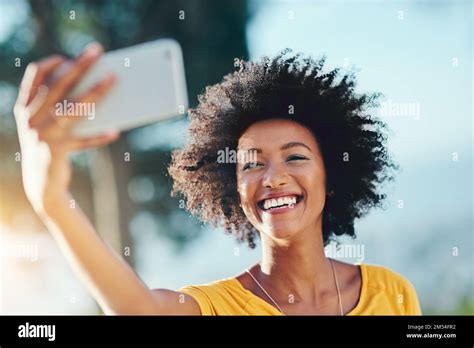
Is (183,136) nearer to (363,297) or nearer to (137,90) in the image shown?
(137,90)

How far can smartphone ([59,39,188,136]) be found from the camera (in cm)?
298

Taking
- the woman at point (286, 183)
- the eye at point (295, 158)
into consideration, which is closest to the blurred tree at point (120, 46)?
the woman at point (286, 183)

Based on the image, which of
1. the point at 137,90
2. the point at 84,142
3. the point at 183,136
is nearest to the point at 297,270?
the point at 183,136

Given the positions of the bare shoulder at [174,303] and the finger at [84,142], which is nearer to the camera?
the finger at [84,142]

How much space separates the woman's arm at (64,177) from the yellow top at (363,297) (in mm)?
259

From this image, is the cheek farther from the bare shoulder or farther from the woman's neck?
the bare shoulder

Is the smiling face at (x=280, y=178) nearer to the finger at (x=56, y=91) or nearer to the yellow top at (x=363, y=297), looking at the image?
the yellow top at (x=363, y=297)

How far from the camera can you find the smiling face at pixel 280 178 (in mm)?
3154

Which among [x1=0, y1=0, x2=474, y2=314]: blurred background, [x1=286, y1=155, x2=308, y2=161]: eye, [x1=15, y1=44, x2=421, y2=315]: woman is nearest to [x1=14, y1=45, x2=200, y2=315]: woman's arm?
[x1=15, y1=44, x2=421, y2=315]: woman

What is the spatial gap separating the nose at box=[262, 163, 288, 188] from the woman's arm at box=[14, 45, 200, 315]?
66cm

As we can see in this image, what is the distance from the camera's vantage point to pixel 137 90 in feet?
9.83

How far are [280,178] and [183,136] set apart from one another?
1.63 feet
